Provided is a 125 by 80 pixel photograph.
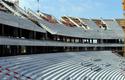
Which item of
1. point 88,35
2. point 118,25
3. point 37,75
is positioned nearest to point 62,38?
point 88,35

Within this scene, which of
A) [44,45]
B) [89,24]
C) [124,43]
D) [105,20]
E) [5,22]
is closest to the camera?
[5,22]

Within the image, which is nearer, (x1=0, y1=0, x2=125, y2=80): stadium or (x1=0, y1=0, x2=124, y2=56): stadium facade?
(x1=0, y1=0, x2=125, y2=80): stadium

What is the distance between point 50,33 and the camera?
190 ft

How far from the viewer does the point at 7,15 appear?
123 ft

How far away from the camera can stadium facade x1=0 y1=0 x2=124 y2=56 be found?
126 feet

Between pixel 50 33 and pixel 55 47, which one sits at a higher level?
pixel 50 33

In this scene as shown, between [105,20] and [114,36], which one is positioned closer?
[114,36]

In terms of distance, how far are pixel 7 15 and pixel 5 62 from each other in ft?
28.8

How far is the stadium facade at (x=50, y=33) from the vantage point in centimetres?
3850

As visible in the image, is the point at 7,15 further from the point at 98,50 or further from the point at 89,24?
the point at 89,24

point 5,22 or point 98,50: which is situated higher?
point 5,22

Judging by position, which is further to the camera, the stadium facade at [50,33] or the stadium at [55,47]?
the stadium facade at [50,33]

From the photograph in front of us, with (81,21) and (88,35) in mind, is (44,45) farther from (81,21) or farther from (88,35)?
(81,21)

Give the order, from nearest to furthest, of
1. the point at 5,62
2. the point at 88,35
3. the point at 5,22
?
the point at 5,62
the point at 5,22
the point at 88,35
